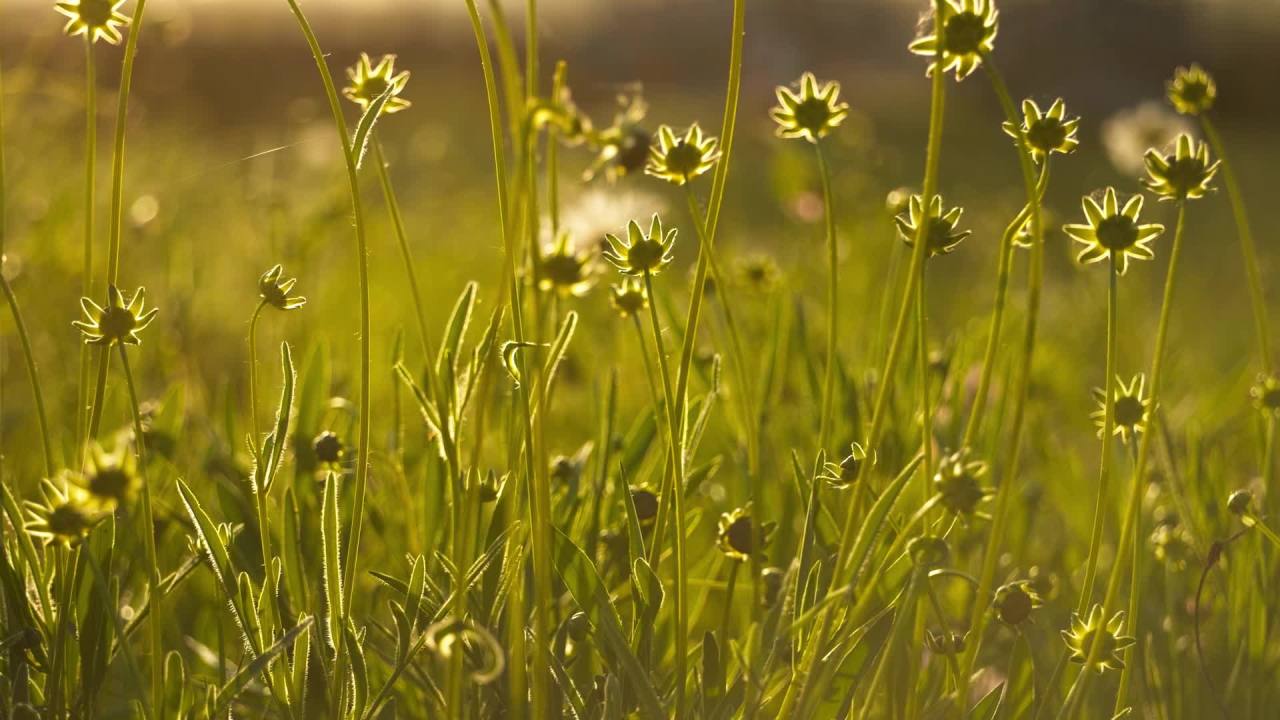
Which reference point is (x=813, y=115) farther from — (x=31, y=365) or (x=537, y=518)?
(x=31, y=365)

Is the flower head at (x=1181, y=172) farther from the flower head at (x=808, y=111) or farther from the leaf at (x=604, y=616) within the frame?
the leaf at (x=604, y=616)

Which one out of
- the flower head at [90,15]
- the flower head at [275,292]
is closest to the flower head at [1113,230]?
the flower head at [275,292]

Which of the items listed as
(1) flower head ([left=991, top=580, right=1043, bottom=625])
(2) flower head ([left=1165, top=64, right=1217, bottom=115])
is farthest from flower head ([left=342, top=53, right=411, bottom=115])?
(2) flower head ([left=1165, top=64, right=1217, bottom=115])

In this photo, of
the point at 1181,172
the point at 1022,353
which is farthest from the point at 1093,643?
the point at 1181,172

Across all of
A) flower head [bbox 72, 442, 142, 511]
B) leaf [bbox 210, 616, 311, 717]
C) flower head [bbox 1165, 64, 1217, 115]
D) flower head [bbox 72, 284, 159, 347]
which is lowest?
leaf [bbox 210, 616, 311, 717]

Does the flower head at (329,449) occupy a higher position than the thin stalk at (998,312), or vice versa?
the thin stalk at (998,312)

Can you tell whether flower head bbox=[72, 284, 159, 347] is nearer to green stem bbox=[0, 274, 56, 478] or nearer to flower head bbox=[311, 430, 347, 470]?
green stem bbox=[0, 274, 56, 478]
